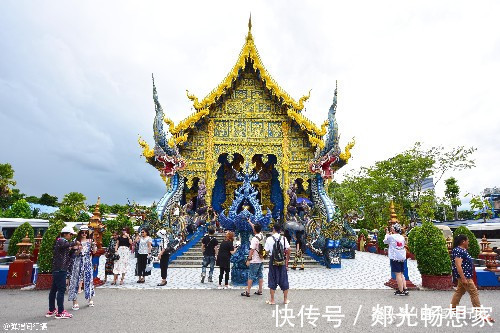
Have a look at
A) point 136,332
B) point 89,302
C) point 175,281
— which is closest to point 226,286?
point 175,281

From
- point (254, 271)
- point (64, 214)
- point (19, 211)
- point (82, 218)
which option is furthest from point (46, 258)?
point (82, 218)

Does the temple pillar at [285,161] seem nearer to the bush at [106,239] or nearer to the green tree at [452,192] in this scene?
the bush at [106,239]

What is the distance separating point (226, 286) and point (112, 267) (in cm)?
314

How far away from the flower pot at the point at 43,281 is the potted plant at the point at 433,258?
8657 millimetres

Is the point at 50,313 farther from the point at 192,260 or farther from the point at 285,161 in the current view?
the point at 285,161

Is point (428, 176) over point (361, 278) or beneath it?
over

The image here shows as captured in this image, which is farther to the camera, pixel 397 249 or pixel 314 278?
pixel 314 278

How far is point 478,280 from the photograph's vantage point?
7.98 metres

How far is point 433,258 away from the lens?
25.6 feet

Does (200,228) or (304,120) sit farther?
(304,120)

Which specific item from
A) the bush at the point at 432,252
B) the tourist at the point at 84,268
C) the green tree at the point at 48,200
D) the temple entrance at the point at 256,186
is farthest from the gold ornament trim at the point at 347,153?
the green tree at the point at 48,200

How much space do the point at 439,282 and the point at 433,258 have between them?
55 cm

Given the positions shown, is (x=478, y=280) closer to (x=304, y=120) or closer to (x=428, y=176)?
(x=304, y=120)

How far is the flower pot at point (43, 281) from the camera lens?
7.31 metres
